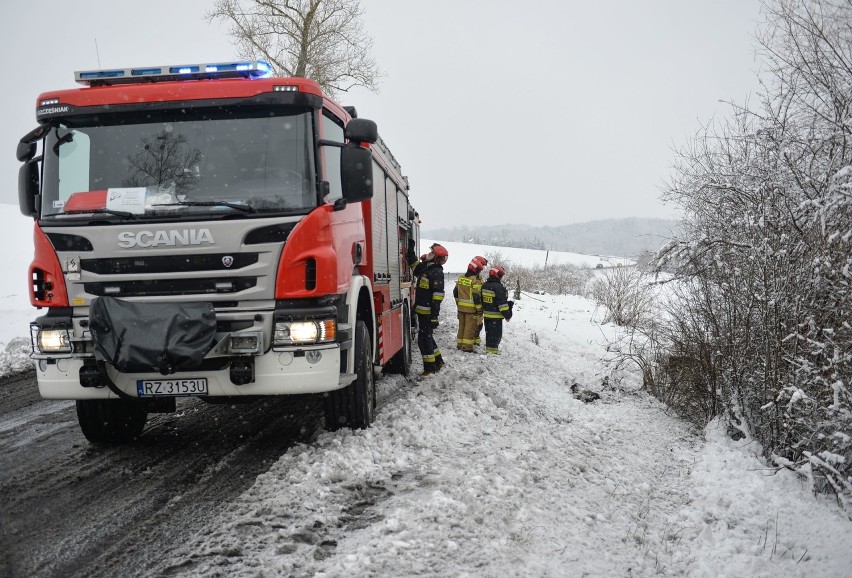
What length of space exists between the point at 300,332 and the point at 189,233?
1.07m

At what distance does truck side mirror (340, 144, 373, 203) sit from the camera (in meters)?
4.72

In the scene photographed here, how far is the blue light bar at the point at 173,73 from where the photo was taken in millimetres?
4730

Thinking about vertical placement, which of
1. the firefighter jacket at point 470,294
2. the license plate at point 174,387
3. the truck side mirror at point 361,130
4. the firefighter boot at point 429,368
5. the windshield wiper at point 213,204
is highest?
the truck side mirror at point 361,130

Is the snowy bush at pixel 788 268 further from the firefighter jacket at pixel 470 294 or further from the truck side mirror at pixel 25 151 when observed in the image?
the truck side mirror at pixel 25 151

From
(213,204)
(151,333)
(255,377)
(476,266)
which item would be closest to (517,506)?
(255,377)

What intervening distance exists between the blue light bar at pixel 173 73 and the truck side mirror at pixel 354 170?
989mm

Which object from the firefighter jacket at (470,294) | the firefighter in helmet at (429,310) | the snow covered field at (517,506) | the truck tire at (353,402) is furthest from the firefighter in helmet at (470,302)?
the truck tire at (353,402)

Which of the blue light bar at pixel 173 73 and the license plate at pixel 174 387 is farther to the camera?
the blue light bar at pixel 173 73

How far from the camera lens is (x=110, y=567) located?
3088mm

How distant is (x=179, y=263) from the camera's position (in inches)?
Answer: 168

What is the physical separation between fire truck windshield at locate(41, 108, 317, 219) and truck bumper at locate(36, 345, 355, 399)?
1.12 m

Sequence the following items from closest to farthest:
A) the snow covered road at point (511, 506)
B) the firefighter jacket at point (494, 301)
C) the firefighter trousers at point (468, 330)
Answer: the snow covered road at point (511, 506) < the firefighter jacket at point (494, 301) < the firefighter trousers at point (468, 330)

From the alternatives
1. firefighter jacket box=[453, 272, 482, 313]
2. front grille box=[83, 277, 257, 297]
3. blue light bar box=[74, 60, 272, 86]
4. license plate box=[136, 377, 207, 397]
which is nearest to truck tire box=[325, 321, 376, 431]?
license plate box=[136, 377, 207, 397]

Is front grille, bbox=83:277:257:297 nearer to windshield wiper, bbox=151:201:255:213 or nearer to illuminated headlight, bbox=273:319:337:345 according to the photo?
illuminated headlight, bbox=273:319:337:345
